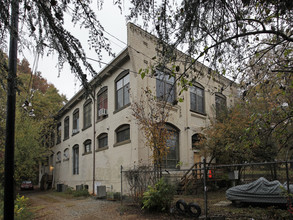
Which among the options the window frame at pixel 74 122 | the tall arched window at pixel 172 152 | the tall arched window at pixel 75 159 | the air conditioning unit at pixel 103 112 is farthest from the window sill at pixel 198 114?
the tall arched window at pixel 75 159

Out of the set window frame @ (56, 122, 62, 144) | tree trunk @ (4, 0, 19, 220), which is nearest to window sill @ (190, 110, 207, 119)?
tree trunk @ (4, 0, 19, 220)

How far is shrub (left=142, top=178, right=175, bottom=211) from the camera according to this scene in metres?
9.45

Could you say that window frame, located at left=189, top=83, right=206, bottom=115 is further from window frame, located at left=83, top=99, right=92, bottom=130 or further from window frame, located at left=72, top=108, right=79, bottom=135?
window frame, located at left=72, top=108, right=79, bottom=135

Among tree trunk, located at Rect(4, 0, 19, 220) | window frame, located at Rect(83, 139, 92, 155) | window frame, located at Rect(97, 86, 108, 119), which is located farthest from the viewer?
window frame, located at Rect(83, 139, 92, 155)

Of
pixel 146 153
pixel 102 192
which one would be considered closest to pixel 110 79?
pixel 146 153

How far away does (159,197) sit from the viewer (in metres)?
9.45

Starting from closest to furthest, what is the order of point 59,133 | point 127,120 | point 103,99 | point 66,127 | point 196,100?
point 127,120
point 196,100
point 103,99
point 66,127
point 59,133

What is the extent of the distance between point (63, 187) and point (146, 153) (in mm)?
14385

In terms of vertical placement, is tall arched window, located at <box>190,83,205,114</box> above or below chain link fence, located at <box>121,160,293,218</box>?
above

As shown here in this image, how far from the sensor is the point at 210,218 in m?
7.85

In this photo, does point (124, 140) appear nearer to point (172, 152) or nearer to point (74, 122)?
point (172, 152)

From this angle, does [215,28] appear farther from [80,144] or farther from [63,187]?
[63,187]

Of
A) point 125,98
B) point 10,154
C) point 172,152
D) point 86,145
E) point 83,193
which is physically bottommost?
point 83,193

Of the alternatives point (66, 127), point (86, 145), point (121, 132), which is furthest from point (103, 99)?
point (66, 127)
